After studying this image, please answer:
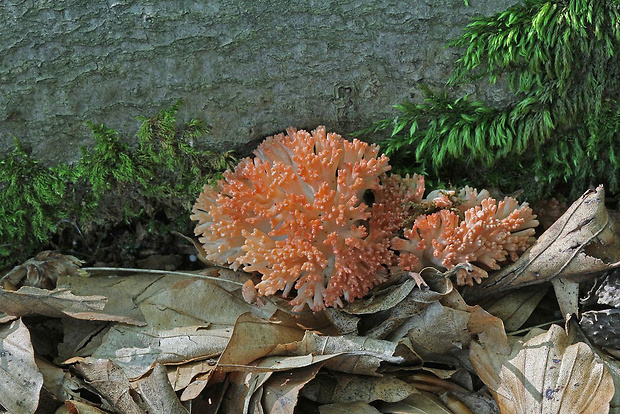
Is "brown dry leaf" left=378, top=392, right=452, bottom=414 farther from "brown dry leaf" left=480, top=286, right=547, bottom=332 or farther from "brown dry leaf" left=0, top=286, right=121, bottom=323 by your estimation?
"brown dry leaf" left=0, top=286, right=121, bottom=323

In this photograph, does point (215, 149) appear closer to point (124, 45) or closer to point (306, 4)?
point (124, 45)

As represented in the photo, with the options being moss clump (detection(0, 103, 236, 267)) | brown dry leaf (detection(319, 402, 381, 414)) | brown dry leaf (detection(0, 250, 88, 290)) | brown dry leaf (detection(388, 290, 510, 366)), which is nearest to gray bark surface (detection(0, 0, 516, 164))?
moss clump (detection(0, 103, 236, 267))

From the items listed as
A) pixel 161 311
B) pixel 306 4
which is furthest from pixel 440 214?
pixel 161 311

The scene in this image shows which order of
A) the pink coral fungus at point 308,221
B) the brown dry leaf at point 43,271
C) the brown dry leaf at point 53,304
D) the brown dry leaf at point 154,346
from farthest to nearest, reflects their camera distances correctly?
the brown dry leaf at point 43,271
the brown dry leaf at point 53,304
the brown dry leaf at point 154,346
the pink coral fungus at point 308,221

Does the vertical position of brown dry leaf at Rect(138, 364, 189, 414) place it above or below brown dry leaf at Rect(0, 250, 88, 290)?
below

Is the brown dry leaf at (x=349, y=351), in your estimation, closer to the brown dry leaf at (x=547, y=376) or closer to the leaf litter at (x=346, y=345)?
the leaf litter at (x=346, y=345)

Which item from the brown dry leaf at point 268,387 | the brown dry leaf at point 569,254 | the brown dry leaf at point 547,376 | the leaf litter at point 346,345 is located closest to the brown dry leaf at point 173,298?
the leaf litter at point 346,345
